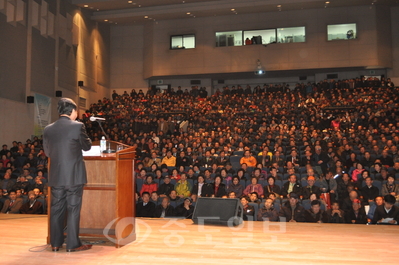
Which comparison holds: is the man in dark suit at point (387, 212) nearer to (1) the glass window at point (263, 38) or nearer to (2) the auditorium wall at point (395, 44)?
(1) the glass window at point (263, 38)

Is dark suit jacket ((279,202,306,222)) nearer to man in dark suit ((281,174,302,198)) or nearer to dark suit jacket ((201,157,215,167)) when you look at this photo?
man in dark suit ((281,174,302,198))

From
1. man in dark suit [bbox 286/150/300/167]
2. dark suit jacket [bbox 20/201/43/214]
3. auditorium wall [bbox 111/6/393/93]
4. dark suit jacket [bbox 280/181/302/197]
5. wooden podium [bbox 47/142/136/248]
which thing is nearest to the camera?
wooden podium [bbox 47/142/136/248]

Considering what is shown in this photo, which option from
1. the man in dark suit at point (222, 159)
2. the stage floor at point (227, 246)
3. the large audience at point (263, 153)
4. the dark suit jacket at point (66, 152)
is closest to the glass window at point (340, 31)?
the large audience at point (263, 153)

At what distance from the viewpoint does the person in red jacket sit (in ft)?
25.6

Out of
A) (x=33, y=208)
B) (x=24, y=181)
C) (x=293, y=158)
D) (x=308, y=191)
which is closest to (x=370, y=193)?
(x=308, y=191)

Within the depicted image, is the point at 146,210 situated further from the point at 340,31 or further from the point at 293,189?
the point at 340,31

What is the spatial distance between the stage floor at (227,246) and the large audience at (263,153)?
1.65 m

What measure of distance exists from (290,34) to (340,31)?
2.29 meters

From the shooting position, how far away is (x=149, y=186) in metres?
7.83

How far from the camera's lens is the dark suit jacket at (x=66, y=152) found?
3.02 metres

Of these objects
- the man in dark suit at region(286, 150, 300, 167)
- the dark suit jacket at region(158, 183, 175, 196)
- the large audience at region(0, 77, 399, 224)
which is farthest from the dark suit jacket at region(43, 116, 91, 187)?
the man in dark suit at region(286, 150, 300, 167)

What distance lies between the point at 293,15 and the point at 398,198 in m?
13.3

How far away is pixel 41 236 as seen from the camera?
12.5 feet

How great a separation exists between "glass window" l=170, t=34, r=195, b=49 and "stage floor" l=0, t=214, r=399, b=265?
15.5 metres
